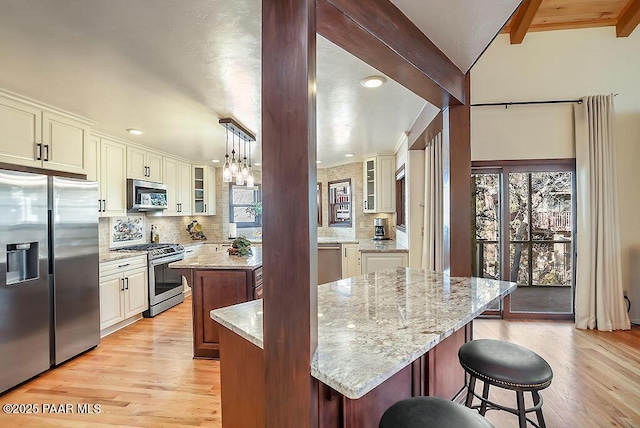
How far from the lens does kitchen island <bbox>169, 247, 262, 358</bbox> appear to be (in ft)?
9.56

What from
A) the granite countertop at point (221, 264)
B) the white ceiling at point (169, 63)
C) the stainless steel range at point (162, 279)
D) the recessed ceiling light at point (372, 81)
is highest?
the white ceiling at point (169, 63)

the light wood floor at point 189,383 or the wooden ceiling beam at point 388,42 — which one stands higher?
the wooden ceiling beam at point 388,42

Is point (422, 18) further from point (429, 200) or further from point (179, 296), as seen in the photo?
point (179, 296)

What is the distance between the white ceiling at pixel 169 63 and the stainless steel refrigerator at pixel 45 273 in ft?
2.73

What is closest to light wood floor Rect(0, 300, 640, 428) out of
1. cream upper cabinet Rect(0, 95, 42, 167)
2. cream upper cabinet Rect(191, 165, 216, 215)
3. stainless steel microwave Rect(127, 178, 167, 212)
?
stainless steel microwave Rect(127, 178, 167, 212)

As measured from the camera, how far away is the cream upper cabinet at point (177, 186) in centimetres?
506

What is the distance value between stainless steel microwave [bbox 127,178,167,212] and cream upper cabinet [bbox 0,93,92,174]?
41.6 inches

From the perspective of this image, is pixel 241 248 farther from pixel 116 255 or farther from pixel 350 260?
pixel 350 260

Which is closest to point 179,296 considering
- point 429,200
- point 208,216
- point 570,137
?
point 208,216

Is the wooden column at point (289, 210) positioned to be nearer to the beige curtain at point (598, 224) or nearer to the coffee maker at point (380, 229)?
the beige curtain at point (598, 224)

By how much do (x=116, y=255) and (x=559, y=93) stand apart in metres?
5.64

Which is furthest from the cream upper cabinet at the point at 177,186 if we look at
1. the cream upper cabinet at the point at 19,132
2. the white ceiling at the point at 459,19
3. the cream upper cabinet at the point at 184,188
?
the white ceiling at the point at 459,19

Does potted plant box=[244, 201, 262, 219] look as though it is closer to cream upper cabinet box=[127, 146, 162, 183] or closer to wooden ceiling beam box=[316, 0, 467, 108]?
cream upper cabinet box=[127, 146, 162, 183]

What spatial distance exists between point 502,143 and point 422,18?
283 cm
